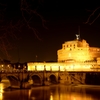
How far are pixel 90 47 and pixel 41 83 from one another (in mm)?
29565

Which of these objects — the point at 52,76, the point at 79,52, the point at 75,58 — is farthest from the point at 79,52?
the point at 52,76

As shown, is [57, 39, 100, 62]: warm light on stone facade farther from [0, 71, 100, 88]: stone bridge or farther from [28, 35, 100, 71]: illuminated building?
[0, 71, 100, 88]: stone bridge

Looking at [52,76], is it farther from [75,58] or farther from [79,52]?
[79,52]

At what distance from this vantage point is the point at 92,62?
8319 centimetres

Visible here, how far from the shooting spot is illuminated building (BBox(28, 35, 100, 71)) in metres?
83.6

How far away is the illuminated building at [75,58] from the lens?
83562 mm

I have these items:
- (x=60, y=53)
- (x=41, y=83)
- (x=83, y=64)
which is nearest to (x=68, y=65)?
(x=83, y=64)

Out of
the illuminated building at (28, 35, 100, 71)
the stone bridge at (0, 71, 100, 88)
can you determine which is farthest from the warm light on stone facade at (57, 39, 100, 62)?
the stone bridge at (0, 71, 100, 88)

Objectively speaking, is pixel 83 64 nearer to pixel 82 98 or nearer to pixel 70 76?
pixel 70 76

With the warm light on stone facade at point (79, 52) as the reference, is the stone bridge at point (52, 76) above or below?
below

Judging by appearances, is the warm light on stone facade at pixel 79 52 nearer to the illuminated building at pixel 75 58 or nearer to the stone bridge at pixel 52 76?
the illuminated building at pixel 75 58

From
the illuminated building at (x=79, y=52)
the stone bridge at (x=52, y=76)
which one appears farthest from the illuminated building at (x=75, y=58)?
the stone bridge at (x=52, y=76)

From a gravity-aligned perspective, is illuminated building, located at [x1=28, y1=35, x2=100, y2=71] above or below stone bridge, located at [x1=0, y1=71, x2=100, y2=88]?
above

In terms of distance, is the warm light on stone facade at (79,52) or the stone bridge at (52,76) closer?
the stone bridge at (52,76)
